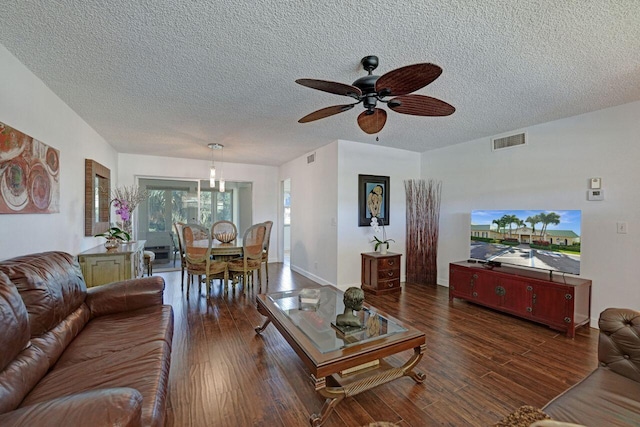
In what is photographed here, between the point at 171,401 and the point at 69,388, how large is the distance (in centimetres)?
70

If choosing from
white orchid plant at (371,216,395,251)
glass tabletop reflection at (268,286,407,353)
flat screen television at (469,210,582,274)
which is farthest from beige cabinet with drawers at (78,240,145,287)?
flat screen television at (469,210,582,274)

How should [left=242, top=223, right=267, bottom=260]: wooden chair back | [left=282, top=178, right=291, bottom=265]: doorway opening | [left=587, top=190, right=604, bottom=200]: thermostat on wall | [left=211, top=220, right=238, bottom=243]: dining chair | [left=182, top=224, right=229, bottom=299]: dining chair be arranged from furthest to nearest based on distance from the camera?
[left=282, top=178, right=291, bottom=265]: doorway opening, [left=211, top=220, right=238, bottom=243]: dining chair, [left=242, top=223, right=267, bottom=260]: wooden chair back, [left=182, top=224, right=229, bottom=299]: dining chair, [left=587, top=190, right=604, bottom=200]: thermostat on wall

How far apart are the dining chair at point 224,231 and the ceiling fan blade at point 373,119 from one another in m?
3.37

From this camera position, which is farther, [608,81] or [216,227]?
[216,227]

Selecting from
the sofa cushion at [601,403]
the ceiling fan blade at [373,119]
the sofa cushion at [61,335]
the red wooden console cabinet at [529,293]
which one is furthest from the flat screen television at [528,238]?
the sofa cushion at [61,335]

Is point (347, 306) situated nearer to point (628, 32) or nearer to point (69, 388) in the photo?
point (69, 388)

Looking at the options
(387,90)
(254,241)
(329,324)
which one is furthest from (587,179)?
(254,241)

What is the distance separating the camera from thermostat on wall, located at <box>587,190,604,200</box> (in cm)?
298

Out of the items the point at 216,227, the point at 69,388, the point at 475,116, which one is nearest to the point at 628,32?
the point at 475,116

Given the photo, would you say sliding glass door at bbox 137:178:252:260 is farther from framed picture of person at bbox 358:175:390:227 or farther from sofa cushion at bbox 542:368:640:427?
sofa cushion at bbox 542:368:640:427

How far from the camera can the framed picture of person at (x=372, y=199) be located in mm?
4539

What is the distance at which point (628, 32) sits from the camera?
171cm

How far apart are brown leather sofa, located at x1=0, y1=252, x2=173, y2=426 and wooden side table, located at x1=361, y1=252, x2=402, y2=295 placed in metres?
2.90

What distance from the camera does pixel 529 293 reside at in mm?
3068
